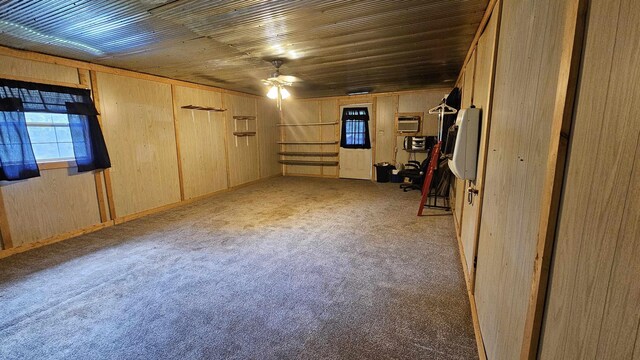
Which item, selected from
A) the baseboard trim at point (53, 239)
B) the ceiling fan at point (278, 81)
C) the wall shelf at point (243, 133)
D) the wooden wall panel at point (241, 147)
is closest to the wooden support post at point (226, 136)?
the wooden wall panel at point (241, 147)

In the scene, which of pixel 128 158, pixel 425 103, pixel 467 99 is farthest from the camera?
pixel 425 103

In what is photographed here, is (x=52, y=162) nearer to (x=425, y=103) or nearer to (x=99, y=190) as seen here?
(x=99, y=190)

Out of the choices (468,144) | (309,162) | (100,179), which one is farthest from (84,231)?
(309,162)

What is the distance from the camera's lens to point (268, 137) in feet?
25.6

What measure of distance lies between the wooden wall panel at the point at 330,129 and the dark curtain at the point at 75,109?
5109 mm

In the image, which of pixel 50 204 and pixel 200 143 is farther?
pixel 200 143

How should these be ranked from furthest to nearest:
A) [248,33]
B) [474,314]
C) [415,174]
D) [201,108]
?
[415,174] < [201,108] < [248,33] < [474,314]

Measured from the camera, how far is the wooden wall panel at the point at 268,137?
7469 mm

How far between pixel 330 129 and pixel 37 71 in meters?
5.79

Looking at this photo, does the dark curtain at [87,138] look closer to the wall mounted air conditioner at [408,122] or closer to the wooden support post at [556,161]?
the wooden support post at [556,161]

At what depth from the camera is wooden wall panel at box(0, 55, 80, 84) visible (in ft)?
10.1

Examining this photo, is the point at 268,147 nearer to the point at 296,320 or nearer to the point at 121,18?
the point at 121,18

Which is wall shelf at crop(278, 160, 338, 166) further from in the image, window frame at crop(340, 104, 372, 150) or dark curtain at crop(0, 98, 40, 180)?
dark curtain at crop(0, 98, 40, 180)

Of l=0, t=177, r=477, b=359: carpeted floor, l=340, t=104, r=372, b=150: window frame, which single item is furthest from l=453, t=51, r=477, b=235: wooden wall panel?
l=340, t=104, r=372, b=150: window frame
